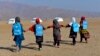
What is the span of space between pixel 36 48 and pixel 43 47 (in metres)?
0.63

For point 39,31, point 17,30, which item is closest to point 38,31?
point 39,31

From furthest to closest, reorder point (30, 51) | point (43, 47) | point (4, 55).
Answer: point (43, 47)
point (30, 51)
point (4, 55)

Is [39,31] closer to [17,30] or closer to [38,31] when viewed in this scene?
[38,31]

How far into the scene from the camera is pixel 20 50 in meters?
22.5

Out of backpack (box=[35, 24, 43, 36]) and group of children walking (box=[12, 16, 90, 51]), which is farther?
backpack (box=[35, 24, 43, 36])

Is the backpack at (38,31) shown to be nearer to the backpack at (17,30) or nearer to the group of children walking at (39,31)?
the group of children walking at (39,31)

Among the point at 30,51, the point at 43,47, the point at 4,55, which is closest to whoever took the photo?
the point at 4,55

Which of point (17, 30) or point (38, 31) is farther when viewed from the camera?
point (38, 31)

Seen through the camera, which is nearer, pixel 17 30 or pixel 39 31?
pixel 17 30

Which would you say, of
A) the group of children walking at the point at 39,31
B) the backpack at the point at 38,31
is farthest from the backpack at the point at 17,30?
the backpack at the point at 38,31

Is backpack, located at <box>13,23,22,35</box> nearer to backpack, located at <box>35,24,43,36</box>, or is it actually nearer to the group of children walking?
the group of children walking

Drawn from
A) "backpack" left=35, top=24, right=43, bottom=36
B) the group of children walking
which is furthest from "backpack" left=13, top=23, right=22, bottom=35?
"backpack" left=35, top=24, right=43, bottom=36

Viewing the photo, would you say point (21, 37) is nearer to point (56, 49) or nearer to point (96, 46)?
point (56, 49)

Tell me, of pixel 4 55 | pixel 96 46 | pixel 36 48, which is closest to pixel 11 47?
pixel 36 48
